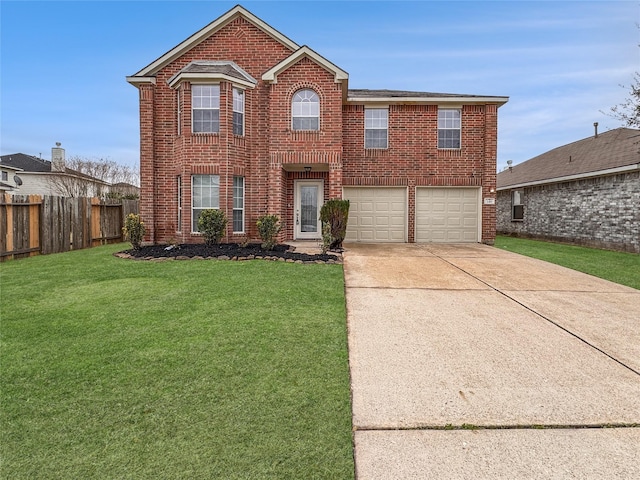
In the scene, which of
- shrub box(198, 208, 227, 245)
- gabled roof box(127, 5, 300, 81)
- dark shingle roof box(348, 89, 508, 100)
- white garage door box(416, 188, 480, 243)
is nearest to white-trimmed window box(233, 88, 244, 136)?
gabled roof box(127, 5, 300, 81)

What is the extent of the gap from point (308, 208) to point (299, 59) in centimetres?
542

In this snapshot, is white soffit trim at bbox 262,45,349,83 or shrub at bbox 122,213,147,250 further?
white soffit trim at bbox 262,45,349,83

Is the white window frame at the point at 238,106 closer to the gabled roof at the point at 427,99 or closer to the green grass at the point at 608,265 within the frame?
the gabled roof at the point at 427,99

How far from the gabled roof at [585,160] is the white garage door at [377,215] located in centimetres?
829

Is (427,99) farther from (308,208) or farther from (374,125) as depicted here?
(308,208)

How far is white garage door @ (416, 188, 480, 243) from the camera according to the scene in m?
15.1

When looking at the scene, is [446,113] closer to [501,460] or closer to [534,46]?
[534,46]

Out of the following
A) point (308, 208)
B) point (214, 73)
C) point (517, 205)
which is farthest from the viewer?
point (517, 205)

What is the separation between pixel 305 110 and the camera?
12898 mm

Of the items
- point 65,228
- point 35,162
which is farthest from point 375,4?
point 35,162

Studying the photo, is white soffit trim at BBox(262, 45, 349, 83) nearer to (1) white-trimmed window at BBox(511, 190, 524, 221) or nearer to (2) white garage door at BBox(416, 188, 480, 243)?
(2) white garage door at BBox(416, 188, 480, 243)

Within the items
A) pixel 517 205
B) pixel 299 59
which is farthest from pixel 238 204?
pixel 517 205

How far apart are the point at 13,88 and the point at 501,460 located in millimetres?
35844

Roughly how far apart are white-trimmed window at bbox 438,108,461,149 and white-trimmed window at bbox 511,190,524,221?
28.9 ft
